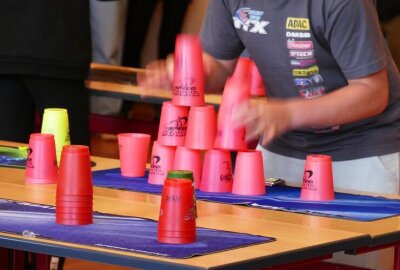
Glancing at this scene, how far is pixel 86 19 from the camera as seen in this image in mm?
4973

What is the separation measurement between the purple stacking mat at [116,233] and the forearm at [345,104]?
0.59 metres

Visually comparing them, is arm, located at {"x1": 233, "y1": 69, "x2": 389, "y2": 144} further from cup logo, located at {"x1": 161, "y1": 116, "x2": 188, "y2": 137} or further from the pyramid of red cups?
cup logo, located at {"x1": 161, "y1": 116, "x2": 188, "y2": 137}

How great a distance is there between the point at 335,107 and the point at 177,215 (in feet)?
2.61

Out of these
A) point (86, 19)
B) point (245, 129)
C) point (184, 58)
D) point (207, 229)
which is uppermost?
point (86, 19)

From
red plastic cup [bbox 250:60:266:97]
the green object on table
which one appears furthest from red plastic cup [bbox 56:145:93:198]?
red plastic cup [bbox 250:60:266:97]

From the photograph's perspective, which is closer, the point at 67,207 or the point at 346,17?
the point at 67,207

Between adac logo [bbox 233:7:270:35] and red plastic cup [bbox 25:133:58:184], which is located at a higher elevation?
adac logo [bbox 233:7:270:35]

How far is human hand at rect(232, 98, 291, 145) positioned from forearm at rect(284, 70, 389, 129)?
84mm

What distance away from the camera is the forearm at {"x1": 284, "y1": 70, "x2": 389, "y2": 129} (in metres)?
3.07

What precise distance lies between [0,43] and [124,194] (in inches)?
76.0

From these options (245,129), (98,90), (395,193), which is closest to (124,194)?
(245,129)

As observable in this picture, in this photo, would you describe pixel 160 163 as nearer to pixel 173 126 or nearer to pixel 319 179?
pixel 173 126

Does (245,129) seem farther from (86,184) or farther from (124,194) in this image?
(86,184)

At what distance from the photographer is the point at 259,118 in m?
2.92
